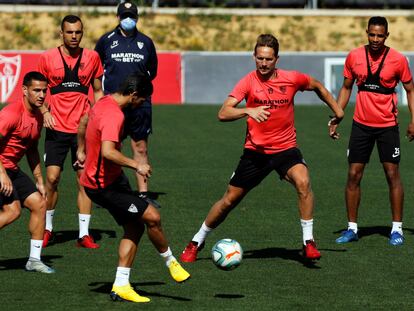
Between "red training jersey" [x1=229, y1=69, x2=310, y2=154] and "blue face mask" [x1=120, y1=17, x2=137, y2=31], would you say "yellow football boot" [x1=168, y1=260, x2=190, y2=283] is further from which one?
"blue face mask" [x1=120, y1=17, x2=137, y2=31]

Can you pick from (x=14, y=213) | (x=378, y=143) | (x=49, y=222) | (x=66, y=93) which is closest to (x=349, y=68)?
(x=378, y=143)

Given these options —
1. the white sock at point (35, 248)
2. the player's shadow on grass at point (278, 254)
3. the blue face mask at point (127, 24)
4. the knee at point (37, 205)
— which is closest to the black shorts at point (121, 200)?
the knee at point (37, 205)

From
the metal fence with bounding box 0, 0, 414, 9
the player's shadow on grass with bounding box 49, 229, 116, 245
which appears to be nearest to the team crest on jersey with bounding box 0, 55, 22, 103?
the metal fence with bounding box 0, 0, 414, 9

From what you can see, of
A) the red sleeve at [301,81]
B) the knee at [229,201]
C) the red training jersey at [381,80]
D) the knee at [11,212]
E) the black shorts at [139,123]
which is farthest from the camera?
the black shorts at [139,123]

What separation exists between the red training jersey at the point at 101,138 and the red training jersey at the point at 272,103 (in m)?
1.90

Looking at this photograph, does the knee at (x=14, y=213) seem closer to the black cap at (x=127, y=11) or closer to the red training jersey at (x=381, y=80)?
the red training jersey at (x=381, y=80)

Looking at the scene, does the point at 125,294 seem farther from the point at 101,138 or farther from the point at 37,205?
the point at 37,205

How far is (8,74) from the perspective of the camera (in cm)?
2872

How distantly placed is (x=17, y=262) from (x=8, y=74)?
1846 centimetres

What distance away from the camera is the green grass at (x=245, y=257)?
9.30 meters

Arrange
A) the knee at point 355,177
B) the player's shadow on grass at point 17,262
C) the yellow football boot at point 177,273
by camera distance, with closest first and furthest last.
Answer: the yellow football boot at point 177,273, the player's shadow on grass at point 17,262, the knee at point 355,177

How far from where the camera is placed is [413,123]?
473 inches

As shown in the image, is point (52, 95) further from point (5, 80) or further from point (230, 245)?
point (5, 80)

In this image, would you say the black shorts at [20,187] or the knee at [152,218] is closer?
the knee at [152,218]
